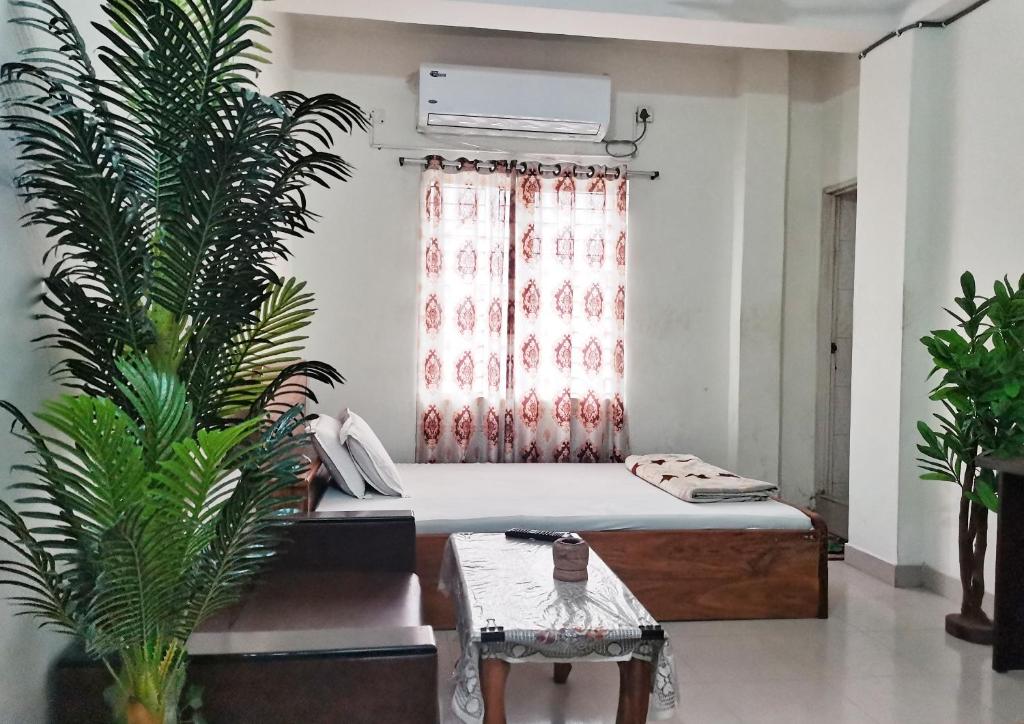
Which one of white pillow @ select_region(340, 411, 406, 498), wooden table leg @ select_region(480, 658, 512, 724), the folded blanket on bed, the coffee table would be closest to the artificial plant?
the folded blanket on bed

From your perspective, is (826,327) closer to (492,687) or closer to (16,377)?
(492,687)

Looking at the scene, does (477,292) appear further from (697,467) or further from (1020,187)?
(1020,187)

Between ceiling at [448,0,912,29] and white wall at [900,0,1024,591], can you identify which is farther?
ceiling at [448,0,912,29]

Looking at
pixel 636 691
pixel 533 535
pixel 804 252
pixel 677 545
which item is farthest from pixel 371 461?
pixel 804 252

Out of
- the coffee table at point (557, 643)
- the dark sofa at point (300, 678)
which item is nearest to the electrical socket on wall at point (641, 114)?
the coffee table at point (557, 643)

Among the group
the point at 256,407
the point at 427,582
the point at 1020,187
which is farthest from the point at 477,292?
the point at 256,407

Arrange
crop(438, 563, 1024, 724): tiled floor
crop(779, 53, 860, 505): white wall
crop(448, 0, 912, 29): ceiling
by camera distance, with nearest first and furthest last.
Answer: crop(438, 563, 1024, 724): tiled floor, crop(448, 0, 912, 29): ceiling, crop(779, 53, 860, 505): white wall

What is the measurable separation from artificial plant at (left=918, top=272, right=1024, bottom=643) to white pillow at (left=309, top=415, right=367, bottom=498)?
2.49 metres

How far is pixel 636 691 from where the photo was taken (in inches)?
92.7

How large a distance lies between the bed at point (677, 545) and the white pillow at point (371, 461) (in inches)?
2.6

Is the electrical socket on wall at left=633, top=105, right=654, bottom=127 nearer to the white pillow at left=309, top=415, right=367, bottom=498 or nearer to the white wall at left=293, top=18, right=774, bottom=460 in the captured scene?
the white wall at left=293, top=18, right=774, bottom=460

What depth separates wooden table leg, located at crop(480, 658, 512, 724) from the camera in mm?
2303

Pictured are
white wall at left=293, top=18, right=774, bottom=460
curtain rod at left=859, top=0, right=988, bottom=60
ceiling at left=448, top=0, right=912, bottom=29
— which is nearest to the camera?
curtain rod at left=859, top=0, right=988, bottom=60

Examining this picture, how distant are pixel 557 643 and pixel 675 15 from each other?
326cm
